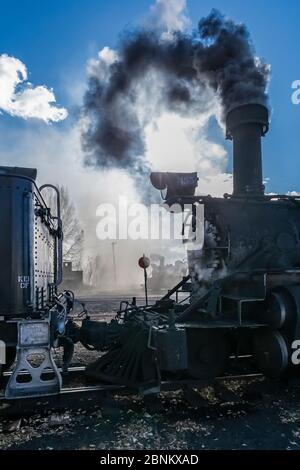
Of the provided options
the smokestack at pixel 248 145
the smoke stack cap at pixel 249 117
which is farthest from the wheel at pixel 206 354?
the smoke stack cap at pixel 249 117

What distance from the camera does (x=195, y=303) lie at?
590cm

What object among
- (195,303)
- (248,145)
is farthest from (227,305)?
(248,145)

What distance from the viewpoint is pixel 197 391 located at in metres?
5.59

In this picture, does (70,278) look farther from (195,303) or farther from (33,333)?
(33,333)

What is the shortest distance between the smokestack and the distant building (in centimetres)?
3325

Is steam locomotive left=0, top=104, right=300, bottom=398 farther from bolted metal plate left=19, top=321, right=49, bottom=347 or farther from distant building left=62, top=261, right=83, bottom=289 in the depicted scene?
distant building left=62, top=261, right=83, bottom=289

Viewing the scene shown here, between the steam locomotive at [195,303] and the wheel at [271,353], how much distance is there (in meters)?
0.02

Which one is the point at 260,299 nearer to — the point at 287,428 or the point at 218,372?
the point at 218,372

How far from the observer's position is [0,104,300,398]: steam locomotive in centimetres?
469

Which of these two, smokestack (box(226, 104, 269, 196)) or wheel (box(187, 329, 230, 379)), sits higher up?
smokestack (box(226, 104, 269, 196))

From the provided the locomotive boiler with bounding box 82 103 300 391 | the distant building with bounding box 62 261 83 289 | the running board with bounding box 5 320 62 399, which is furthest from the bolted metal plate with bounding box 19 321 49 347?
the distant building with bounding box 62 261 83 289

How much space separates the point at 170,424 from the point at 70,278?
38678 mm

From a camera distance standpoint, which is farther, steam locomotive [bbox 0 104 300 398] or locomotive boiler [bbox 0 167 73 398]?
steam locomotive [bbox 0 104 300 398]

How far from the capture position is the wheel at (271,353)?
5.39 m
